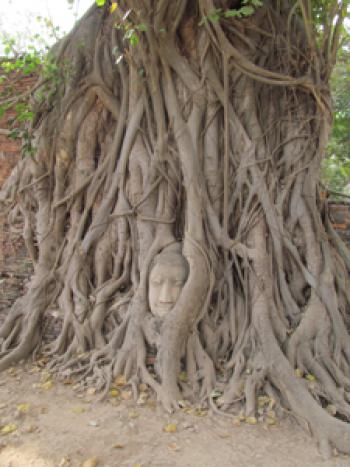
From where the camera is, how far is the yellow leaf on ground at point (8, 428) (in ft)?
7.18

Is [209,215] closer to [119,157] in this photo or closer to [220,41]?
[119,157]

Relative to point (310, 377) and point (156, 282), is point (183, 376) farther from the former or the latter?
point (310, 377)

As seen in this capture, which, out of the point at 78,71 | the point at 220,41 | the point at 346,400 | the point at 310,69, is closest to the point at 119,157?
the point at 78,71

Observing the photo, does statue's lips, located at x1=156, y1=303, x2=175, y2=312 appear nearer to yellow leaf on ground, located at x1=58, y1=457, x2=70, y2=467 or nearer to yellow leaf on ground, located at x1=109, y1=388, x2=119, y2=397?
yellow leaf on ground, located at x1=109, y1=388, x2=119, y2=397

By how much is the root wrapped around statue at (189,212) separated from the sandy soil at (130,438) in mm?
175

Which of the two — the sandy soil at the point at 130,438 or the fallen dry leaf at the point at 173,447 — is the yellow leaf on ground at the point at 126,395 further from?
the fallen dry leaf at the point at 173,447

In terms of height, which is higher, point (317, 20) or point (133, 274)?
point (317, 20)

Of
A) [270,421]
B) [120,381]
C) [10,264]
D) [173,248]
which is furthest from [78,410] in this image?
[10,264]

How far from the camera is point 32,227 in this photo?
3.99 metres

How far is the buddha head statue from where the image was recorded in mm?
2871

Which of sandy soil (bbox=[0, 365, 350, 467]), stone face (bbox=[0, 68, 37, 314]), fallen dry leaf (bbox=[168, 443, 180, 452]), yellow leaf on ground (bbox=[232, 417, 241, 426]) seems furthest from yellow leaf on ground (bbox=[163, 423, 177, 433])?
stone face (bbox=[0, 68, 37, 314])

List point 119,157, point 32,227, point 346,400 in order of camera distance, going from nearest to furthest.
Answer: point 346,400 → point 119,157 → point 32,227

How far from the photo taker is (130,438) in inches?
84.4

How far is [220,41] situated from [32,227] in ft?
8.31
